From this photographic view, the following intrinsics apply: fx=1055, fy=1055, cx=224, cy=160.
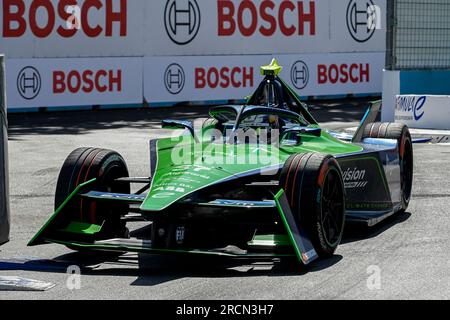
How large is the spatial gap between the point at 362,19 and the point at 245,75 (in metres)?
3.98

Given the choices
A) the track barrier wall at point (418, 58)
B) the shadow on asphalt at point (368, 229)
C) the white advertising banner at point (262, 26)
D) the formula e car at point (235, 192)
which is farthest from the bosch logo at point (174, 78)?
the shadow on asphalt at point (368, 229)

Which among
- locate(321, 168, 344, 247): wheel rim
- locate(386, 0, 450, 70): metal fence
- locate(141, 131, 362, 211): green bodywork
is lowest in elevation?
locate(321, 168, 344, 247): wheel rim

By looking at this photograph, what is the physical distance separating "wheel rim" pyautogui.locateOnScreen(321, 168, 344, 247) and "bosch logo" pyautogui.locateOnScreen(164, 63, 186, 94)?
15311 mm

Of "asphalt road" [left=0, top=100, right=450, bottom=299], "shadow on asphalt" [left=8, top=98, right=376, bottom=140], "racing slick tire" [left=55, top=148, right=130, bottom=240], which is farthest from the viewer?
"shadow on asphalt" [left=8, top=98, right=376, bottom=140]

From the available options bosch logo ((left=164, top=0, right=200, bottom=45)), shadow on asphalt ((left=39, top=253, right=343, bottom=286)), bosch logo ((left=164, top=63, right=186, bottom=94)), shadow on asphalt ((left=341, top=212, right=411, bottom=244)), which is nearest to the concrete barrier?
shadow on asphalt ((left=39, top=253, right=343, bottom=286))

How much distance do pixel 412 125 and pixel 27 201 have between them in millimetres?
9272

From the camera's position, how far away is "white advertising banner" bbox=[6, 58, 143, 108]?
2166cm

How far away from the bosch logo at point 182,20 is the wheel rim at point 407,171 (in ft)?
44.5

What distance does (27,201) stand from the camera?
11.4m

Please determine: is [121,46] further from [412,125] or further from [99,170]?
[99,170]

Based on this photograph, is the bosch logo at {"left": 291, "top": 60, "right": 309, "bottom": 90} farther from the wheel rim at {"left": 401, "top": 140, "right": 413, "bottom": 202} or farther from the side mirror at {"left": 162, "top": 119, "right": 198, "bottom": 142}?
the side mirror at {"left": 162, "top": 119, "right": 198, "bottom": 142}

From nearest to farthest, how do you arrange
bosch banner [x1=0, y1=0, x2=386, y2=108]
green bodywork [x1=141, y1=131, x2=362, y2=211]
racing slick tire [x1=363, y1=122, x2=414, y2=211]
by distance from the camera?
green bodywork [x1=141, y1=131, x2=362, y2=211] → racing slick tire [x1=363, y1=122, x2=414, y2=211] → bosch banner [x1=0, y1=0, x2=386, y2=108]

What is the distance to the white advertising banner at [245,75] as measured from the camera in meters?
23.6

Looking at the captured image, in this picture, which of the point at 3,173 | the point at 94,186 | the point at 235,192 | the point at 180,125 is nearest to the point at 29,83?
the point at 180,125
